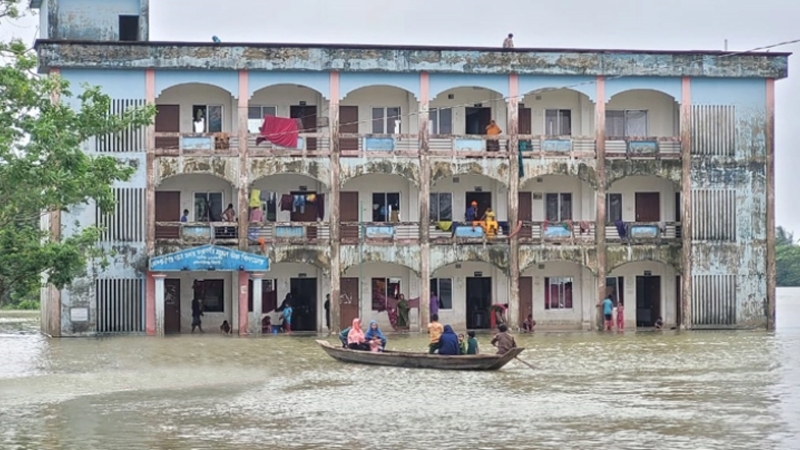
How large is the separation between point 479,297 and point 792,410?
2557cm

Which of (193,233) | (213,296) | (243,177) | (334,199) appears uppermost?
(243,177)

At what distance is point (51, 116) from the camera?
108ft

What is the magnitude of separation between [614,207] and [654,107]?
4.01 m

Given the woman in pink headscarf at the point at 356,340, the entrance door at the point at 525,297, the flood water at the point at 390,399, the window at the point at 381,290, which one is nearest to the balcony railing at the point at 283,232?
the window at the point at 381,290

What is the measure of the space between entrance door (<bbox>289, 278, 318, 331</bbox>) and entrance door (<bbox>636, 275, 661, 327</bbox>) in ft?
39.6

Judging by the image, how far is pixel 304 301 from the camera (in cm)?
5066

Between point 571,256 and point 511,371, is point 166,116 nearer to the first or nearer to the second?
point 571,256

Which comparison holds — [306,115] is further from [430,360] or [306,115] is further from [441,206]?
[430,360]

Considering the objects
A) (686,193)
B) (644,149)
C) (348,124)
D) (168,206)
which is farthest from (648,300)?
(168,206)

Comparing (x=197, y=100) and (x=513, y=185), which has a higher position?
(x=197, y=100)

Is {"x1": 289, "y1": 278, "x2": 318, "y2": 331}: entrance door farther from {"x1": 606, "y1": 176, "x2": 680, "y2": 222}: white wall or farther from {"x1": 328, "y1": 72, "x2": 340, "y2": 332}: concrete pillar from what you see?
{"x1": 606, "y1": 176, "x2": 680, "y2": 222}: white wall

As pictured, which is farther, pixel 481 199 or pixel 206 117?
pixel 481 199

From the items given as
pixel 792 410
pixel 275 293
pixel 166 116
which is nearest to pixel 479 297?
pixel 275 293

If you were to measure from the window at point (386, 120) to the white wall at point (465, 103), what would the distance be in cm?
133
